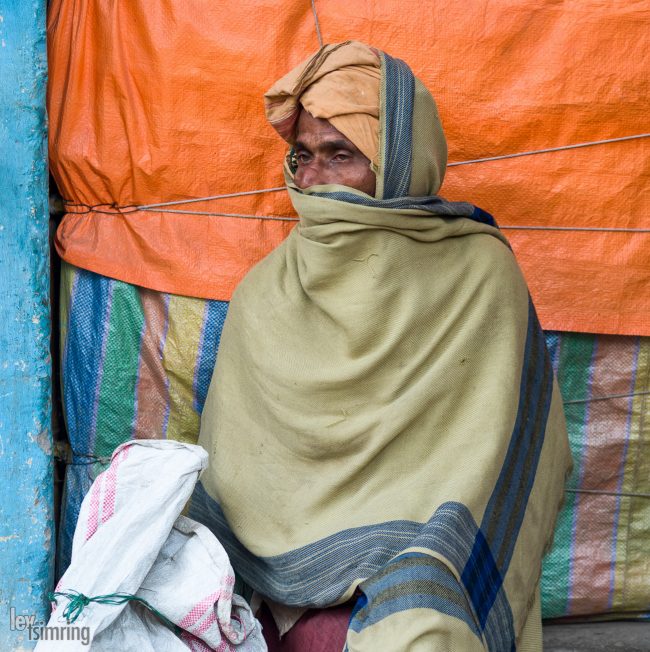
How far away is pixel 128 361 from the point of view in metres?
2.87

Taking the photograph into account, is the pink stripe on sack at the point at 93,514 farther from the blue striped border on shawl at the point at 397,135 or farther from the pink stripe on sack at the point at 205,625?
the blue striped border on shawl at the point at 397,135

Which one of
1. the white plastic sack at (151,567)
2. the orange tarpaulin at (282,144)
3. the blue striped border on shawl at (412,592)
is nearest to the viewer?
the blue striped border on shawl at (412,592)

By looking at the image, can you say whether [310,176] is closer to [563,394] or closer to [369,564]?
[369,564]

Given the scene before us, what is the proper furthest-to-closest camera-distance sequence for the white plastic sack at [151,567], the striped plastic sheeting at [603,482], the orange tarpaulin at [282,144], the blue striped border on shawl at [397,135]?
the striped plastic sheeting at [603,482] < the orange tarpaulin at [282,144] < the blue striped border on shawl at [397,135] < the white plastic sack at [151,567]

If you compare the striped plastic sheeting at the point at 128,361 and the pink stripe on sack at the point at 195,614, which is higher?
the pink stripe on sack at the point at 195,614

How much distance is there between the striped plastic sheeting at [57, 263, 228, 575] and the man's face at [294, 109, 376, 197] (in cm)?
66

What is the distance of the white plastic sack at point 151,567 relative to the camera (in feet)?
6.20

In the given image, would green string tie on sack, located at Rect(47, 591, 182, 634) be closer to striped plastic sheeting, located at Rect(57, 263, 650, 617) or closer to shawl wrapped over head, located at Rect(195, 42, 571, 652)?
shawl wrapped over head, located at Rect(195, 42, 571, 652)

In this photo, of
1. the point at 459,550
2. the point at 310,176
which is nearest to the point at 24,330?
the point at 310,176

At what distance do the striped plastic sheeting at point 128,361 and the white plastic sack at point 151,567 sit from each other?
0.78 m

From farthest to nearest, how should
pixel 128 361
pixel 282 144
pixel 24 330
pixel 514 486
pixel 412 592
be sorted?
pixel 128 361 < pixel 282 144 < pixel 24 330 < pixel 514 486 < pixel 412 592

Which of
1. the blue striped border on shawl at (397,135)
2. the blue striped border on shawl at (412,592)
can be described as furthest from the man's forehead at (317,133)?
the blue striped border on shawl at (412,592)

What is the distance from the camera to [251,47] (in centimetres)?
271

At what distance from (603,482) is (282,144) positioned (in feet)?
4.31
